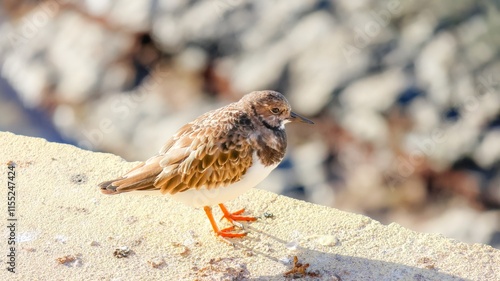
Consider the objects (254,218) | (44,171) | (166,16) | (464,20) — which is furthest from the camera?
(166,16)

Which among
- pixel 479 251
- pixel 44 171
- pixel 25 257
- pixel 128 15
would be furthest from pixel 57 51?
pixel 479 251

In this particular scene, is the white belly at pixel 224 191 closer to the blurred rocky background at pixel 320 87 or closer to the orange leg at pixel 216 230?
the orange leg at pixel 216 230

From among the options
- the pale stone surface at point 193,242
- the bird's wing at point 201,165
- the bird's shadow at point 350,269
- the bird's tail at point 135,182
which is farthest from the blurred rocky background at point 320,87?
the bird's tail at point 135,182

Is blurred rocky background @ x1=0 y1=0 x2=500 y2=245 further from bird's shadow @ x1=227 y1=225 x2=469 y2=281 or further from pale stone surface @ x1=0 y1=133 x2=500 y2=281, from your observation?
bird's shadow @ x1=227 y1=225 x2=469 y2=281

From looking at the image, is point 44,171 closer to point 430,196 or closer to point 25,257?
point 25,257

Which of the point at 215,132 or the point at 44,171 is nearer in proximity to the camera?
the point at 215,132

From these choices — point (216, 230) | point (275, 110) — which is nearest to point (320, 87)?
point (275, 110)

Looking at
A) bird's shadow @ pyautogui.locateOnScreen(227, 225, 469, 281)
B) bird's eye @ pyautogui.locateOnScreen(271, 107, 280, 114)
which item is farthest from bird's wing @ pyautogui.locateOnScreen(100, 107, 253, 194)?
bird's shadow @ pyautogui.locateOnScreen(227, 225, 469, 281)
